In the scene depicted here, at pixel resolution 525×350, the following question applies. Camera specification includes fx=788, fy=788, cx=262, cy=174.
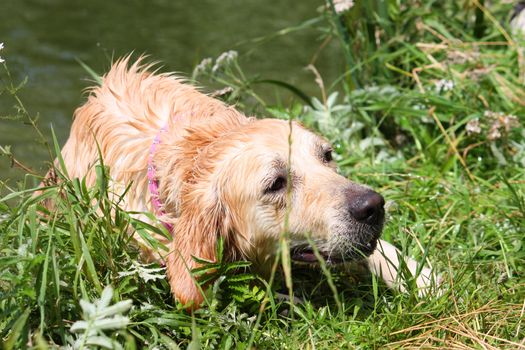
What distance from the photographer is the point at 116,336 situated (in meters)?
2.80

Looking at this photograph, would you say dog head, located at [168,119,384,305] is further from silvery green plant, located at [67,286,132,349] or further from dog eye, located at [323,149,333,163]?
silvery green plant, located at [67,286,132,349]

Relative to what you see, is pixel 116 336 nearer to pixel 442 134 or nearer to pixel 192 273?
pixel 192 273

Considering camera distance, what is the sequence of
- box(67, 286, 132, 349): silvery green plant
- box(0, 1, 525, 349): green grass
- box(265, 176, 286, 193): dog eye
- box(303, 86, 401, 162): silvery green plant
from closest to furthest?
box(67, 286, 132, 349): silvery green plant → box(0, 1, 525, 349): green grass → box(265, 176, 286, 193): dog eye → box(303, 86, 401, 162): silvery green plant

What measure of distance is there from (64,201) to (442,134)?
2645 millimetres

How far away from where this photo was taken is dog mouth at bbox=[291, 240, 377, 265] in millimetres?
3359

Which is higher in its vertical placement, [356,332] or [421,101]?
[421,101]

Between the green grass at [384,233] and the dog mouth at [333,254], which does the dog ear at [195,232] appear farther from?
the dog mouth at [333,254]

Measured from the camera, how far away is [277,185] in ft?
11.4

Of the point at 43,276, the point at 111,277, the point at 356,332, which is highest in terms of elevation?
the point at 43,276

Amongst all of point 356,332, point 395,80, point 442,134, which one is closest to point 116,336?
point 356,332

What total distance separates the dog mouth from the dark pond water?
9.99 ft

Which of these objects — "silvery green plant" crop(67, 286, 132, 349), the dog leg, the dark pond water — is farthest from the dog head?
the dark pond water

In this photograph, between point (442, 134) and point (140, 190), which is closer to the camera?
point (140, 190)

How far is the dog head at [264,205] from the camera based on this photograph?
3.32 meters
